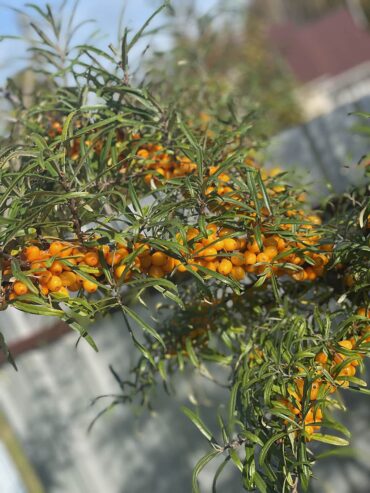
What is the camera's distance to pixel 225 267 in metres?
1.09

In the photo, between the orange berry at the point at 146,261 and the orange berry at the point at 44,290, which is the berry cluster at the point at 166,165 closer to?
the orange berry at the point at 146,261

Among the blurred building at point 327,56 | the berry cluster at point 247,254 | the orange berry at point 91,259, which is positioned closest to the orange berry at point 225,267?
the berry cluster at point 247,254

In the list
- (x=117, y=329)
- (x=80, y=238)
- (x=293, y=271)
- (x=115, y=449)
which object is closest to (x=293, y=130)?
(x=117, y=329)

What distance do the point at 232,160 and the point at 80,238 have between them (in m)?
0.31

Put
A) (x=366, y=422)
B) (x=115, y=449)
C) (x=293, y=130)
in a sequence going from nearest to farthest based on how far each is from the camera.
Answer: (x=366, y=422)
(x=115, y=449)
(x=293, y=130)

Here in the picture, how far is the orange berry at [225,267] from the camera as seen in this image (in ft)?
3.58

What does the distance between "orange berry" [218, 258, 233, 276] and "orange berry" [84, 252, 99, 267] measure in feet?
0.71

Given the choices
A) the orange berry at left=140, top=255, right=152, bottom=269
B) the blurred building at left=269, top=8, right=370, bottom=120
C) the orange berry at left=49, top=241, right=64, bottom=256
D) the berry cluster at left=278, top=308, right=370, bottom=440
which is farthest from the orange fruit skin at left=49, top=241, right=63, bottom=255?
the blurred building at left=269, top=8, right=370, bottom=120

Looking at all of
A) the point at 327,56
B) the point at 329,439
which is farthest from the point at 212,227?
the point at 327,56

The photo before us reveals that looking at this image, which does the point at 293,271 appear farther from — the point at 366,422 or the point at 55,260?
the point at 366,422

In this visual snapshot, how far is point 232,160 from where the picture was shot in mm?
1161

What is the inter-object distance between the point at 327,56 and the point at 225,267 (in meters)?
18.0

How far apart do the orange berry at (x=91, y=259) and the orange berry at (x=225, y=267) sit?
215mm

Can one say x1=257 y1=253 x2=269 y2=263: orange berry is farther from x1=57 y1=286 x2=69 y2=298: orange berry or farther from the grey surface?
the grey surface
